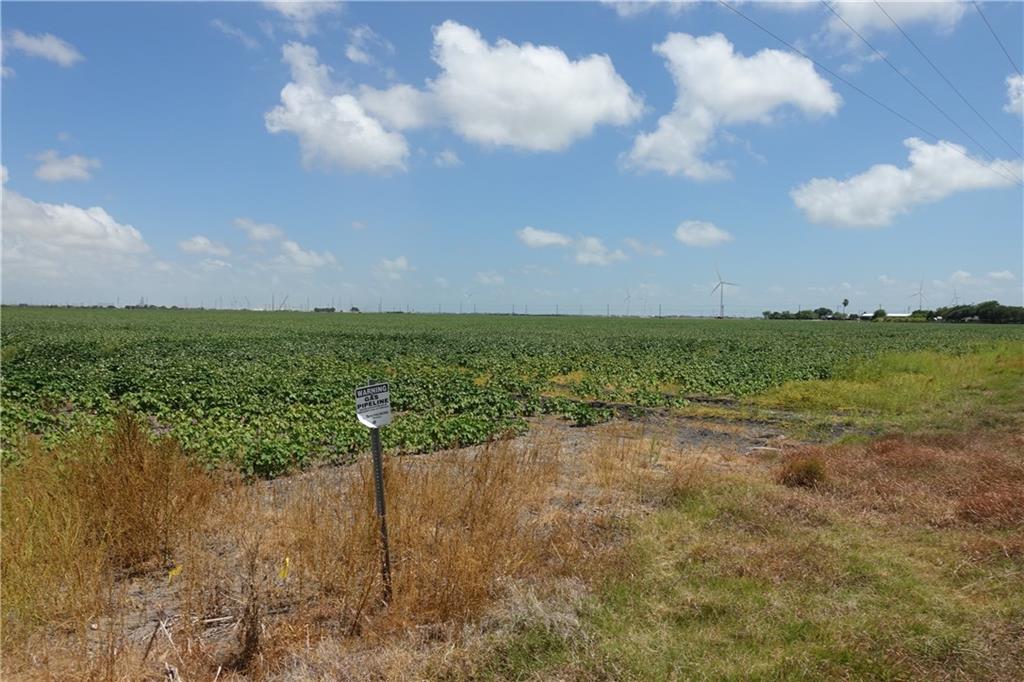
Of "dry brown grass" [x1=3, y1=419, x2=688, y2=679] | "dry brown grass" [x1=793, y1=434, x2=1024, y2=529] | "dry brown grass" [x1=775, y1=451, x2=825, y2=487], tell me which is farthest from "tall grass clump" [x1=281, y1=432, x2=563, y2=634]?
"dry brown grass" [x1=793, y1=434, x2=1024, y2=529]

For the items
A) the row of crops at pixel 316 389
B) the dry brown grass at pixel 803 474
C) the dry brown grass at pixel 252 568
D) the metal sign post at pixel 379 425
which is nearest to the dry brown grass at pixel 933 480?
the dry brown grass at pixel 803 474

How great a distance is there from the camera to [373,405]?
4.77 metres

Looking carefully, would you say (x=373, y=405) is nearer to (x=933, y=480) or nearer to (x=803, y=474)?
(x=803, y=474)

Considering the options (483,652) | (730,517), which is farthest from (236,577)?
(730,517)

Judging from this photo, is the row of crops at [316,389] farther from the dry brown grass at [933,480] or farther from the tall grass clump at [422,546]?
the dry brown grass at [933,480]

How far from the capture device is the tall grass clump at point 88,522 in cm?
450

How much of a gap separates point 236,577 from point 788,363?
29175 millimetres

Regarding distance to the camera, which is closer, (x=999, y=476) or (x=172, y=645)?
(x=172, y=645)

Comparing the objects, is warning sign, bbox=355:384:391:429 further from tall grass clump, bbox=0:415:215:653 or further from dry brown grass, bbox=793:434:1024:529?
dry brown grass, bbox=793:434:1024:529

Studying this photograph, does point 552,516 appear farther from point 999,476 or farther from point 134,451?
point 999,476

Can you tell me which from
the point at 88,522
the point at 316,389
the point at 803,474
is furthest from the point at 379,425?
the point at 316,389

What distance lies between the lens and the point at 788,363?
2984 cm

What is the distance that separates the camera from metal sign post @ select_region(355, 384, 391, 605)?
4705mm

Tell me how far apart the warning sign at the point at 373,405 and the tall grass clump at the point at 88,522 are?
7.03ft
